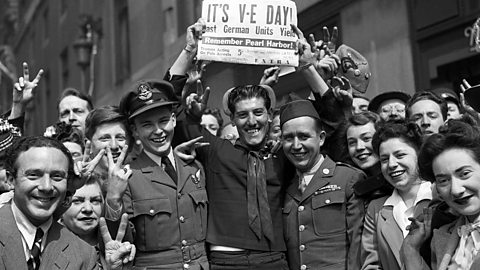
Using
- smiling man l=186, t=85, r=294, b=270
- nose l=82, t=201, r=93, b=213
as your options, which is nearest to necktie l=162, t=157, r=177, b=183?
smiling man l=186, t=85, r=294, b=270

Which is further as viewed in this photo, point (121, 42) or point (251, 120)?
point (121, 42)

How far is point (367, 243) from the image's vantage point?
15.0 ft

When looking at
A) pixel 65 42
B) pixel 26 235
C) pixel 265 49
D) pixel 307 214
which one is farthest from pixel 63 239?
pixel 65 42

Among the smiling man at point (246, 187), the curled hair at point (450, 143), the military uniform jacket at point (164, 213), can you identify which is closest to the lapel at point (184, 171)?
the military uniform jacket at point (164, 213)

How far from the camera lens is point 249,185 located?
4902mm

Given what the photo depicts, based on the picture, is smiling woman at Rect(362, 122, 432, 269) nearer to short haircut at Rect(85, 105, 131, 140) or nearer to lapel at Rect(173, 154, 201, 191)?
lapel at Rect(173, 154, 201, 191)

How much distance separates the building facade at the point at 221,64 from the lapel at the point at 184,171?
2.30 ft

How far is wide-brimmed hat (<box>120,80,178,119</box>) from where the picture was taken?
15.8 feet

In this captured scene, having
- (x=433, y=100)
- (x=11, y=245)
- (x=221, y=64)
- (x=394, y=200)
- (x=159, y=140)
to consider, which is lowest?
(x=11, y=245)

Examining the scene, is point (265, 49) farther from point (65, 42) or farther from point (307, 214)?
point (65, 42)

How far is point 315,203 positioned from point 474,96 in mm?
1215

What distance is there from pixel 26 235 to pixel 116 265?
22.7 inches

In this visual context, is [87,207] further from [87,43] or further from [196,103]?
[87,43]

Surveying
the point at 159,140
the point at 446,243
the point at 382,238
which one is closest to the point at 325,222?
the point at 382,238
